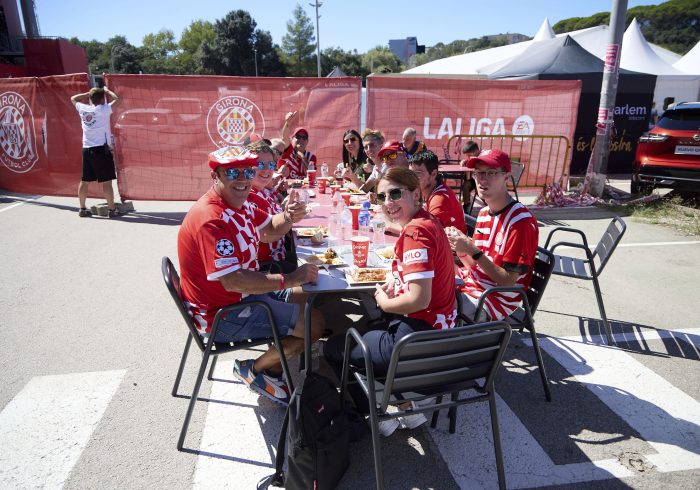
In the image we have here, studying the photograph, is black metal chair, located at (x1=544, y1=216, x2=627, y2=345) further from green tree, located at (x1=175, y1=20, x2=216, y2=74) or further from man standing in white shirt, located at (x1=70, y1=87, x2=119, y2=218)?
green tree, located at (x1=175, y1=20, x2=216, y2=74)

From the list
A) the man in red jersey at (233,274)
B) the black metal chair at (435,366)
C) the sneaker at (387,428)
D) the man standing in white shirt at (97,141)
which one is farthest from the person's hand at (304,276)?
the man standing in white shirt at (97,141)

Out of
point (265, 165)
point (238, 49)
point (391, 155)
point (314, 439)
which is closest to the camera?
point (314, 439)

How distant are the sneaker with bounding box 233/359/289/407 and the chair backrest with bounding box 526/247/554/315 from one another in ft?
5.91

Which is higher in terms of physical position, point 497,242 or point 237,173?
point 237,173

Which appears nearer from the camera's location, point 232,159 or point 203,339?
point 232,159

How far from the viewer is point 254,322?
108 inches

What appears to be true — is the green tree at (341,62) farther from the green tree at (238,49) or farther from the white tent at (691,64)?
the white tent at (691,64)

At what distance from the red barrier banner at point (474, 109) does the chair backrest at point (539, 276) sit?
6.09 metres

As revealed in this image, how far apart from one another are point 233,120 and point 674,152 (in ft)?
27.2

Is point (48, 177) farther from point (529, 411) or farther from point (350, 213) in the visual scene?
point (529, 411)

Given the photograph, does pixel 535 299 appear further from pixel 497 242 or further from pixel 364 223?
pixel 364 223

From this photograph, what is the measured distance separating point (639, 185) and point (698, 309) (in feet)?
17.2

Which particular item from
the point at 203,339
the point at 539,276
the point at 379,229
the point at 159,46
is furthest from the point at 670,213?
the point at 159,46

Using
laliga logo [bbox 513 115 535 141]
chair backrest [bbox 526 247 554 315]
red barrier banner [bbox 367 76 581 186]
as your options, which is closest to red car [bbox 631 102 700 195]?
red barrier banner [bbox 367 76 581 186]
